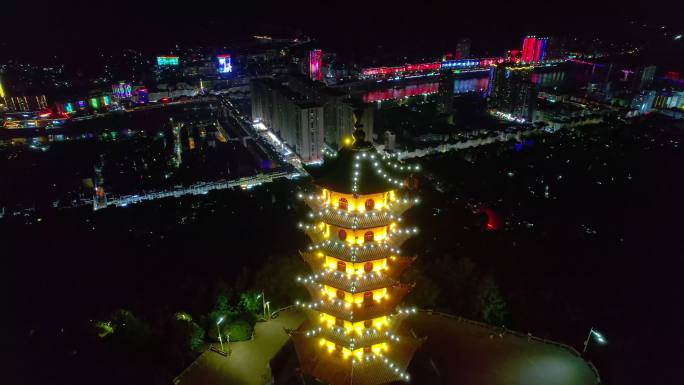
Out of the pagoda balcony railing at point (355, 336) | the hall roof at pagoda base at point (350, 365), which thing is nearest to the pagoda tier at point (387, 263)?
the pagoda balcony railing at point (355, 336)

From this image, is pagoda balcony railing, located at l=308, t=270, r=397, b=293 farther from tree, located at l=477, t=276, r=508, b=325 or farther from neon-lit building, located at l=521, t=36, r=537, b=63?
neon-lit building, located at l=521, t=36, r=537, b=63

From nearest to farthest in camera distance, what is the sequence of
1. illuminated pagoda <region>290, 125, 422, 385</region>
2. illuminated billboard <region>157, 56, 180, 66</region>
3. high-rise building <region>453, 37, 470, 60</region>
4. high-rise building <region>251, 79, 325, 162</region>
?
1. illuminated pagoda <region>290, 125, 422, 385</region>
2. high-rise building <region>251, 79, 325, 162</region>
3. illuminated billboard <region>157, 56, 180, 66</region>
4. high-rise building <region>453, 37, 470, 60</region>

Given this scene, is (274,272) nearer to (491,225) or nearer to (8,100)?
(491,225)

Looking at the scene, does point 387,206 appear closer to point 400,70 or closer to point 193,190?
point 193,190

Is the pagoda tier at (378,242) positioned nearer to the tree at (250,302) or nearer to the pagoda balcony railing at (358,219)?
the pagoda balcony railing at (358,219)

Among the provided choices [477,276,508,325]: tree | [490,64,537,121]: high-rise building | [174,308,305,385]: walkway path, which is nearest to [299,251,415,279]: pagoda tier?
[174,308,305,385]: walkway path

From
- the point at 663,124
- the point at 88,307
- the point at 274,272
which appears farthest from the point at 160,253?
the point at 663,124
